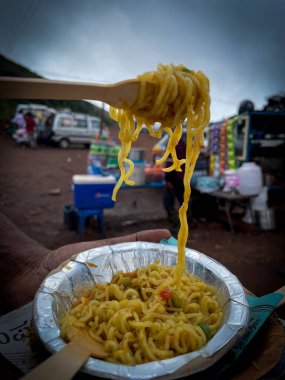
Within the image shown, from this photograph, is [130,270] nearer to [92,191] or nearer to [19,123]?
[92,191]

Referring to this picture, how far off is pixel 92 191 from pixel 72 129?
16.7m

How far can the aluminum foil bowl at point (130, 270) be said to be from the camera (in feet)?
4.38

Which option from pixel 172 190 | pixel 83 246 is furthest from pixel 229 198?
pixel 83 246

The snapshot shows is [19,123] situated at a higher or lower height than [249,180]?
higher

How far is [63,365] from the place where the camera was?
1.23 metres

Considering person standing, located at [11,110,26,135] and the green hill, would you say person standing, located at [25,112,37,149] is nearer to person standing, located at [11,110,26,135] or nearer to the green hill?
person standing, located at [11,110,26,135]

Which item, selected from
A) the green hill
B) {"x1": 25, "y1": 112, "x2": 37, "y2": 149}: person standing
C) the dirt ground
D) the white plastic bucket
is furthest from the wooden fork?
the green hill

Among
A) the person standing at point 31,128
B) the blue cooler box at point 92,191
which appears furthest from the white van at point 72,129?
the blue cooler box at point 92,191

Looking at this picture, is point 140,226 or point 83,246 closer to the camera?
point 83,246

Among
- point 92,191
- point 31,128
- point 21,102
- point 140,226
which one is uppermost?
point 21,102

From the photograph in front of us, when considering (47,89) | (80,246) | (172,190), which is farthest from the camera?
(172,190)

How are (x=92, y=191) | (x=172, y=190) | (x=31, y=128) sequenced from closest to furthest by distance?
(x=92, y=191)
(x=172, y=190)
(x=31, y=128)

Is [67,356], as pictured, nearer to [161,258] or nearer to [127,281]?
[127,281]

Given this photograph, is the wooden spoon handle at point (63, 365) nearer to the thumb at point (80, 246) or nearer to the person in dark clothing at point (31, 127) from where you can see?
the thumb at point (80, 246)
